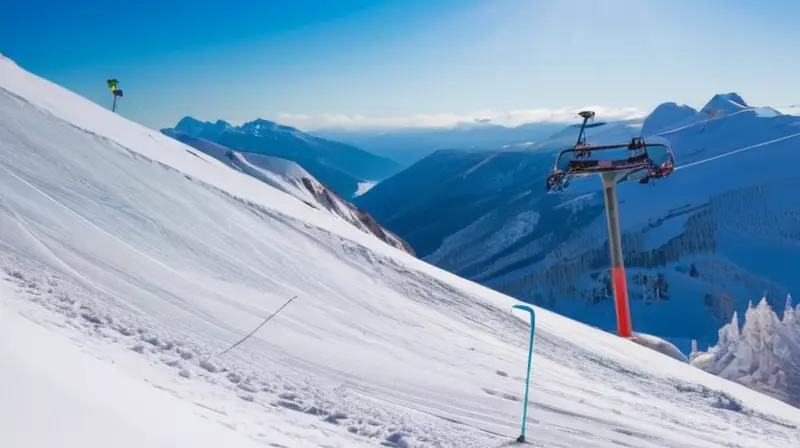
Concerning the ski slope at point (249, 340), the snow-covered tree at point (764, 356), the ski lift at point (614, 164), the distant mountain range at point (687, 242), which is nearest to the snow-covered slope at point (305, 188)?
the ski lift at point (614, 164)

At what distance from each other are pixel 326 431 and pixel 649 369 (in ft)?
33.6

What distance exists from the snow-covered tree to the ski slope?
9.22 meters

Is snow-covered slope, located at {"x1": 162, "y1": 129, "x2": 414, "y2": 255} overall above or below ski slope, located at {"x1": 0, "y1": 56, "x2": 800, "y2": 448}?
above

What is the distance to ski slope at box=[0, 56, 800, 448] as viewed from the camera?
6191 millimetres

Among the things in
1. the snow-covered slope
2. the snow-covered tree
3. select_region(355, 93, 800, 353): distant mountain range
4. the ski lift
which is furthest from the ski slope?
select_region(355, 93, 800, 353): distant mountain range

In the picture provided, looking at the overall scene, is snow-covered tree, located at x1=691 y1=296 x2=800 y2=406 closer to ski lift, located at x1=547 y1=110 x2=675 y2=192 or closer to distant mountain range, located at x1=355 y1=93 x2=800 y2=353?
ski lift, located at x1=547 y1=110 x2=675 y2=192

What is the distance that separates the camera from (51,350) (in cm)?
618

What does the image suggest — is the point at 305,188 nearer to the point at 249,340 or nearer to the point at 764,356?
the point at 764,356

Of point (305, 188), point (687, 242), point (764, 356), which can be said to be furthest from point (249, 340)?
point (687, 242)

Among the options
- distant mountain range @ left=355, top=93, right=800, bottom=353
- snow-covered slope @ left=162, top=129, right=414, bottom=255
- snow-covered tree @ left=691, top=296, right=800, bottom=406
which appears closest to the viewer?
snow-covered tree @ left=691, top=296, right=800, bottom=406

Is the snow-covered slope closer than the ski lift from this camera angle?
No

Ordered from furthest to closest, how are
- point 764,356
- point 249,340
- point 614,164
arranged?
point 764,356, point 614,164, point 249,340

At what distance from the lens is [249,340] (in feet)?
29.8

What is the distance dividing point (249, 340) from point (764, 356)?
2292 cm
